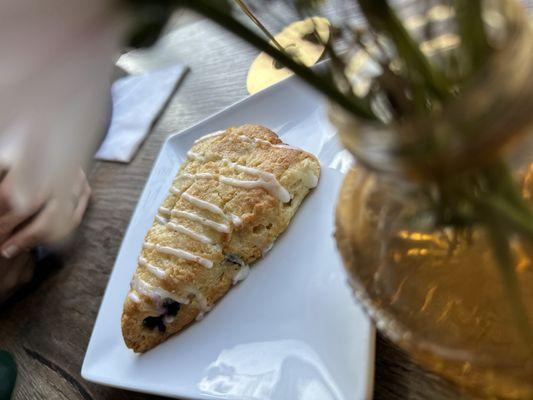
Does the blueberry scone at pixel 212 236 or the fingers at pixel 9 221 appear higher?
the fingers at pixel 9 221

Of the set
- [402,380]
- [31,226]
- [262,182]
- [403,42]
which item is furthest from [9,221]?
[403,42]

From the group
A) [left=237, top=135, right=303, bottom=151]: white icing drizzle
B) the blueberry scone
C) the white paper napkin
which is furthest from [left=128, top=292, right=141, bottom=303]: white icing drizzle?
the white paper napkin

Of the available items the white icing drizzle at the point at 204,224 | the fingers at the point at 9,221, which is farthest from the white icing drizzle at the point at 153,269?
the fingers at the point at 9,221

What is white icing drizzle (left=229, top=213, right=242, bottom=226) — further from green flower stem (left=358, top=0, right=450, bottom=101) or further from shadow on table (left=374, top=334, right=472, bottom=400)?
green flower stem (left=358, top=0, right=450, bottom=101)

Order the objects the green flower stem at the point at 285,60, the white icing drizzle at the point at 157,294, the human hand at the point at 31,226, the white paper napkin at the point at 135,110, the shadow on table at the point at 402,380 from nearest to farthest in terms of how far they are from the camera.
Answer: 1. the green flower stem at the point at 285,60
2. the shadow on table at the point at 402,380
3. the white icing drizzle at the point at 157,294
4. the human hand at the point at 31,226
5. the white paper napkin at the point at 135,110

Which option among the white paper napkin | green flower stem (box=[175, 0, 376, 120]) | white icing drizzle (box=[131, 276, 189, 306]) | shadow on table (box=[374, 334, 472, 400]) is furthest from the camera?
the white paper napkin

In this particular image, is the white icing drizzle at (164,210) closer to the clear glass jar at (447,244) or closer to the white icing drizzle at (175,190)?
the white icing drizzle at (175,190)
